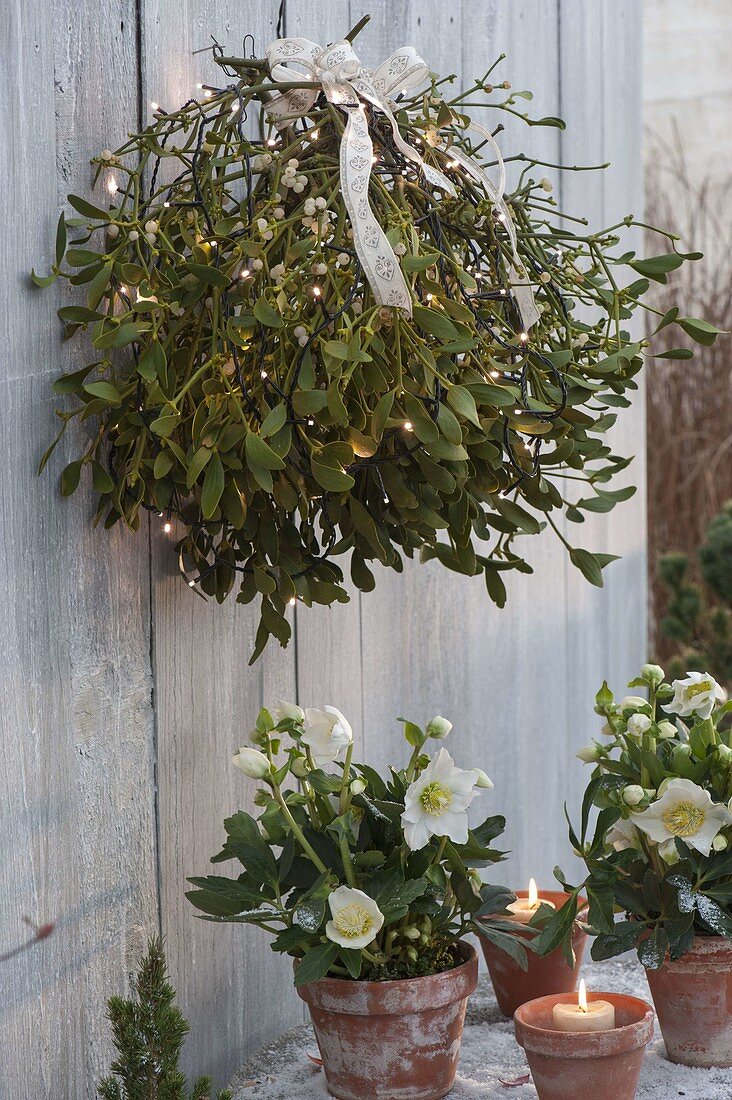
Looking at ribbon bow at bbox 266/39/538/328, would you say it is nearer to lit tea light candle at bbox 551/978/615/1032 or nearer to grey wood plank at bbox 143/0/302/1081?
grey wood plank at bbox 143/0/302/1081

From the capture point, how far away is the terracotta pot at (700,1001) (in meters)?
0.92

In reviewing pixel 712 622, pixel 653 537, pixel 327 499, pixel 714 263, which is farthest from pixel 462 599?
pixel 714 263

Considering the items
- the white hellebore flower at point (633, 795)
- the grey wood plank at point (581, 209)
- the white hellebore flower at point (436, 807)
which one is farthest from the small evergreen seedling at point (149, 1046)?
the grey wood plank at point (581, 209)

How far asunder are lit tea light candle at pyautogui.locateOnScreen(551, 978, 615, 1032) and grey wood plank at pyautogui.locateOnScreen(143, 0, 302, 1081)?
11.7 inches

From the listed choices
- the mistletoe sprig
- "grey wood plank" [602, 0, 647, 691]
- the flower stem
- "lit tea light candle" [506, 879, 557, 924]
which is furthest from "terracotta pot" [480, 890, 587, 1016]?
"grey wood plank" [602, 0, 647, 691]

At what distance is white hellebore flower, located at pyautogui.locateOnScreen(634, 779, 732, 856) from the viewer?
87 centimetres

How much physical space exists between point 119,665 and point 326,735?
168 millimetres

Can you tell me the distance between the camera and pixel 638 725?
94 centimetres

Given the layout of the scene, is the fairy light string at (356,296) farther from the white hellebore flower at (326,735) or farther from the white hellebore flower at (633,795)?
the white hellebore flower at (633,795)

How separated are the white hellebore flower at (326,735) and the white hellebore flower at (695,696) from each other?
274 millimetres

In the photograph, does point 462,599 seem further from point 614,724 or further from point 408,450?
point 408,450

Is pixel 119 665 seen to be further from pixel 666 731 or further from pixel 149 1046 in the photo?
pixel 666 731

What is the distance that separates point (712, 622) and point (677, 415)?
0.87 meters

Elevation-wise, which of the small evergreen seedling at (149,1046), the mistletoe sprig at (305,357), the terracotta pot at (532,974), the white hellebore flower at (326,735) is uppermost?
the mistletoe sprig at (305,357)
